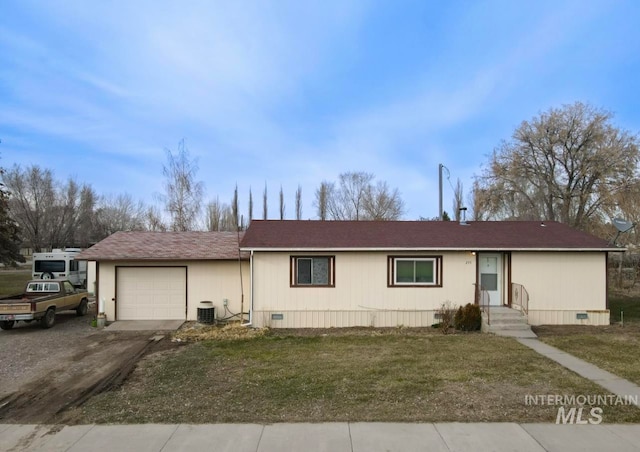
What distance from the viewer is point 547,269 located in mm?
14141

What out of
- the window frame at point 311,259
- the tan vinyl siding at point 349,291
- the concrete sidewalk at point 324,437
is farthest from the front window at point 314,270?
the concrete sidewalk at point 324,437

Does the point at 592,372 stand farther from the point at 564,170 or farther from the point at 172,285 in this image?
the point at 564,170

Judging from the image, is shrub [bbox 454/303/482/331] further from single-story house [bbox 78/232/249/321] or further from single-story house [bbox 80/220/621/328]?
single-story house [bbox 78/232/249/321]

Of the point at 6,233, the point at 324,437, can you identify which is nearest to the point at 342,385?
the point at 324,437

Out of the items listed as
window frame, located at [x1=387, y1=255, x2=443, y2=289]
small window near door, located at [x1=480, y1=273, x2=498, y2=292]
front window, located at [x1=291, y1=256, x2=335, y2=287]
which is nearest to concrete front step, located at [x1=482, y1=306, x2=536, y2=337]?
small window near door, located at [x1=480, y1=273, x2=498, y2=292]

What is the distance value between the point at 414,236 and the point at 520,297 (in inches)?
150

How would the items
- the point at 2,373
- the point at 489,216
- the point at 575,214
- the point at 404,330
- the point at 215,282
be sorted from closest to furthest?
the point at 2,373, the point at 404,330, the point at 215,282, the point at 575,214, the point at 489,216

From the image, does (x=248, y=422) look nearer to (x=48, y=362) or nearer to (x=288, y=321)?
(x=48, y=362)

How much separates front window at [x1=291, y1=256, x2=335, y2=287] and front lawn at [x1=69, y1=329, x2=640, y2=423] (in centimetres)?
302

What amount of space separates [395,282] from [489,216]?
21774 millimetres

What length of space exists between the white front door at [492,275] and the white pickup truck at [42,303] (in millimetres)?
14176

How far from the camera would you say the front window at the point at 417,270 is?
550 inches

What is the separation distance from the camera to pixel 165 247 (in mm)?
15789

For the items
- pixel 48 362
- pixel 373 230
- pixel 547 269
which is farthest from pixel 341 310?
pixel 48 362
